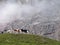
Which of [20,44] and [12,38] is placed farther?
[12,38]

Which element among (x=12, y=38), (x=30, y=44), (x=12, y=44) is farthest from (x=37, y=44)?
(x=12, y=38)

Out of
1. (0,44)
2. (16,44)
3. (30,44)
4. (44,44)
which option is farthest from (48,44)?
(0,44)

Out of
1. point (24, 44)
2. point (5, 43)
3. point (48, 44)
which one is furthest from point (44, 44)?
point (5, 43)

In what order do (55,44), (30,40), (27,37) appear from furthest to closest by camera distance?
1. (27,37)
2. (30,40)
3. (55,44)

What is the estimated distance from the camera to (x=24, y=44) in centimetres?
8131

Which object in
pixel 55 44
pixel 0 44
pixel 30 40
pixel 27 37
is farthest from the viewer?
pixel 27 37

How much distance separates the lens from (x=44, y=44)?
8288cm

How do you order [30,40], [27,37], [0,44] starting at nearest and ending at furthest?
[0,44], [30,40], [27,37]

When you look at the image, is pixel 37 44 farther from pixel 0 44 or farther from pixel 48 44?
pixel 0 44

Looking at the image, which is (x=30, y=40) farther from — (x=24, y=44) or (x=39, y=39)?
(x=24, y=44)

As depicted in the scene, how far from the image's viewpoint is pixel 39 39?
311 ft

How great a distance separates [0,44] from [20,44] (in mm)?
7019

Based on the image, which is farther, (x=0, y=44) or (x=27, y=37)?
(x=27, y=37)

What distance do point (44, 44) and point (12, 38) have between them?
649 inches
